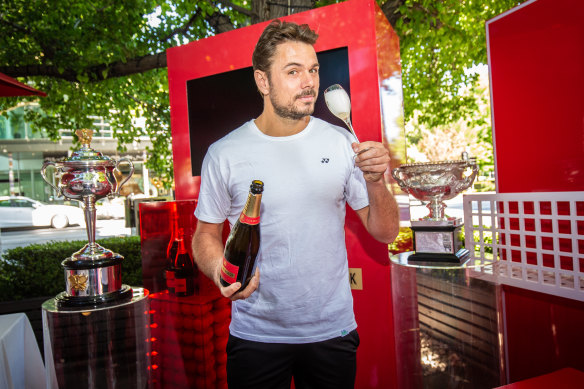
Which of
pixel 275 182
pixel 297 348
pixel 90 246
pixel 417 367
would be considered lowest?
pixel 417 367

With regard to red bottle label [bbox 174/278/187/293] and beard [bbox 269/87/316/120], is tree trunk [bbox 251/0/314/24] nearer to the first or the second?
beard [bbox 269/87/316/120]

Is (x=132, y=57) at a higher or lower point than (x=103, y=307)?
higher

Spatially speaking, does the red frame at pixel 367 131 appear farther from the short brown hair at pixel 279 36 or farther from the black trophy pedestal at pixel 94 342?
the black trophy pedestal at pixel 94 342

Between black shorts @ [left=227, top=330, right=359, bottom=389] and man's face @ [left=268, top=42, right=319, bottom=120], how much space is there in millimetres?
879

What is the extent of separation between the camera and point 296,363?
1.50 meters

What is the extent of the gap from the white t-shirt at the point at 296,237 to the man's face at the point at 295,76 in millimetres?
113

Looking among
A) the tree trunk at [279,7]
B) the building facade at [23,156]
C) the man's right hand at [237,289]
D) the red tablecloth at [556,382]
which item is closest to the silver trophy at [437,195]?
the red tablecloth at [556,382]

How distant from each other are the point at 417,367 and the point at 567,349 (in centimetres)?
82

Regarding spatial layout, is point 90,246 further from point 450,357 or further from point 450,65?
point 450,65

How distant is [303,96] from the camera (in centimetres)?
155

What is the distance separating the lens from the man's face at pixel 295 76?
1547mm

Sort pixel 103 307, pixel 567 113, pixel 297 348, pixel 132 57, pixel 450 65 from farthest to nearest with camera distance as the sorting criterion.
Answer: pixel 450 65 → pixel 132 57 → pixel 567 113 → pixel 103 307 → pixel 297 348

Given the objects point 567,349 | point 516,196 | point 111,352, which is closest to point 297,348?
point 111,352

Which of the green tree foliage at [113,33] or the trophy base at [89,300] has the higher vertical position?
the green tree foliage at [113,33]
